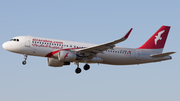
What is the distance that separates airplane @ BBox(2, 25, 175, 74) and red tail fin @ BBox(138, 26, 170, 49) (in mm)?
1286

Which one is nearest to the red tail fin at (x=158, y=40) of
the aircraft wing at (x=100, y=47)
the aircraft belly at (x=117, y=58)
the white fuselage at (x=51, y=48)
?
the aircraft belly at (x=117, y=58)

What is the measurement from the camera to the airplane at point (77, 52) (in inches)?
1768

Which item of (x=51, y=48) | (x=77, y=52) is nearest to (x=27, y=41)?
(x=51, y=48)

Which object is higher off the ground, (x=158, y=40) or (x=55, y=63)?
(x=158, y=40)

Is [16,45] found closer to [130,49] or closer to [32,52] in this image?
[32,52]

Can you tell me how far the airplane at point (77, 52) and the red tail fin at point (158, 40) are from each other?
1.29m

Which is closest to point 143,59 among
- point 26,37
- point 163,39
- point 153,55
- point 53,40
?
point 153,55

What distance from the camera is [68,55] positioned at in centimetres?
4466

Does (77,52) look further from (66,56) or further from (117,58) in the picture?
(117,58)

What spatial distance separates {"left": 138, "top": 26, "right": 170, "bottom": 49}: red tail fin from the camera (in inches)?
2030

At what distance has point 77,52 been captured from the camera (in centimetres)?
4556

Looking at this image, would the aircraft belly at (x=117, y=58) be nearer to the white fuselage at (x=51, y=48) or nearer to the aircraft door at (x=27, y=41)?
the white fuselage at (x=51, y=48)

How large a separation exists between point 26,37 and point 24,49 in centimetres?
173

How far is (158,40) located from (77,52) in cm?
1371
